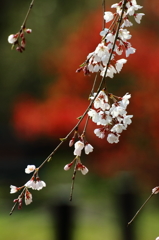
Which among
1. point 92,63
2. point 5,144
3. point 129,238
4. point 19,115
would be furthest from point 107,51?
point 5,144

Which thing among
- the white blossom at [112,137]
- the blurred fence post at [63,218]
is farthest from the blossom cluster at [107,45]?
the blurred fence post at [63,218]

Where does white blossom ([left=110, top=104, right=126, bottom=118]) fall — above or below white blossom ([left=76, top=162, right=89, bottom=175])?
above

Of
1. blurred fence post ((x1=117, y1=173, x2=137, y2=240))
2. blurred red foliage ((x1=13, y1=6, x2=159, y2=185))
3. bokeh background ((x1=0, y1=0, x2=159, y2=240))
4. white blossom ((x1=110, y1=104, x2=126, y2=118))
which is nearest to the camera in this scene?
white blossom ((x1=110, y1=104, x2=126, y2=118))

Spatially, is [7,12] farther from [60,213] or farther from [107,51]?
[107,51]

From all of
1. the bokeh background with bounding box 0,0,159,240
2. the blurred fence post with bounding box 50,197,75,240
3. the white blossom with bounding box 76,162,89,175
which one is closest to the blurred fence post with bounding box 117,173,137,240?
the bokeh background with bounding box 0,0,159,240

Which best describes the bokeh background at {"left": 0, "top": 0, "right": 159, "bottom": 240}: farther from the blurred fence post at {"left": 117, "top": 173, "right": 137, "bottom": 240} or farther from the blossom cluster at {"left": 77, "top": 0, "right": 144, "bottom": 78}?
the blossom cluster at {"left": 77, "top": 0, "right": 144, "bottom": 78}

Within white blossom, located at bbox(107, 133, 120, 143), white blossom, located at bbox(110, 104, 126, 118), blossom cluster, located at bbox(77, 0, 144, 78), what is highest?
blossom cluster, located at bbox(77, 0, 144, 78)

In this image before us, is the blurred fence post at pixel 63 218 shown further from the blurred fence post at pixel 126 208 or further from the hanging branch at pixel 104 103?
the hanging branch at pixel 104 103
